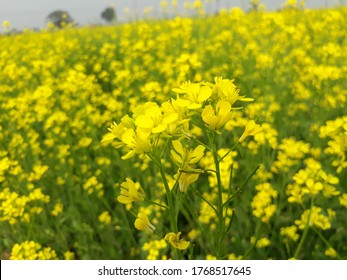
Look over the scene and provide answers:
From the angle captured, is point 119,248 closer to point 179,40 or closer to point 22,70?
point 22,70

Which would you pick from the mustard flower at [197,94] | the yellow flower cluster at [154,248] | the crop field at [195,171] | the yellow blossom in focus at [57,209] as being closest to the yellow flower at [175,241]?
the crop field at [195,171]

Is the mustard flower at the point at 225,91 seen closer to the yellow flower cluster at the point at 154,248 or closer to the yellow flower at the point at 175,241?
the yellow flower at the point at 175,241

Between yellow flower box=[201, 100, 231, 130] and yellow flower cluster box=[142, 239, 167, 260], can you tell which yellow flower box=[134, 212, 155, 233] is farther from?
yellow flower cluster box=[142, 239, 167, 260]

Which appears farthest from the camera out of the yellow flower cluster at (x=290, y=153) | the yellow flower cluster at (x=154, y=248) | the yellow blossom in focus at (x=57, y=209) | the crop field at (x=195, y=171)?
the yellow blossom in focus at (x=57, y=209)

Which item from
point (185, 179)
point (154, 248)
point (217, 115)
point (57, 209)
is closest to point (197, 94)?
point (217, 115)

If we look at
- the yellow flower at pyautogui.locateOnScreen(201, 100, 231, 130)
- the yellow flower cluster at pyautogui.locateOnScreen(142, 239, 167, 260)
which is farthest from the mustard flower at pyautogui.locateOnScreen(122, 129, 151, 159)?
the yellow flower cluster at pyautogui.locateOnScreen(142, 239, 167, 260)

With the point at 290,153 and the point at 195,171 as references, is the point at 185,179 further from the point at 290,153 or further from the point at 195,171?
the point at 290,153

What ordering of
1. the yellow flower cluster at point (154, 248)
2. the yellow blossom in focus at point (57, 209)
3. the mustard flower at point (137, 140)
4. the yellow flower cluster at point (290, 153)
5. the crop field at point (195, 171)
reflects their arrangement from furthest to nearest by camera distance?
the yellow blossom in focus at point (57, 209) → the yellow flower cluster at point (290, 153) → the yellow flower cluster at point (154, 248) → the crop field at point (195, 171) → the mustard flower at point (137, 140)

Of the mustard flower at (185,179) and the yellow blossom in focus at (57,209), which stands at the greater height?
the mustard flower at (185,179)
